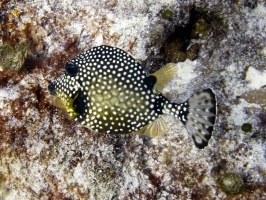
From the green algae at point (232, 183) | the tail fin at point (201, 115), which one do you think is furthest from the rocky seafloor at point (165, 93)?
the tail fin at point (201, 115)

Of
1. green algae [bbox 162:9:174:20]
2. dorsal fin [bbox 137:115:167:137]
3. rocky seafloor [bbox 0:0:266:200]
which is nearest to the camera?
dorsal fin [bbox 137:115:167:137]

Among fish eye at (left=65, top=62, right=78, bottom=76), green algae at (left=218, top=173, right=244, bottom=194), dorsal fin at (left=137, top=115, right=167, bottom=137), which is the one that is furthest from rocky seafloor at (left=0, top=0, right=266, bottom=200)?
fish eye at (left=65, top=62, right=78, bottom=76)

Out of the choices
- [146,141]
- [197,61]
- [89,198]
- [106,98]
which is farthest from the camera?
[197,61]

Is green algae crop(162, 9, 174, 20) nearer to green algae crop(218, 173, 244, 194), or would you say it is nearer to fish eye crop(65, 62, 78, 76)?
fish eye crop(65, 62, 78, 76)

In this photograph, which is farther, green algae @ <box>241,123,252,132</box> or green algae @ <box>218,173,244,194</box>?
green algae @ <box>241,123,252,132</box>

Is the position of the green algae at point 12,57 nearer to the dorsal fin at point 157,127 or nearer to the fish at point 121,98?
the fish at point 121,98

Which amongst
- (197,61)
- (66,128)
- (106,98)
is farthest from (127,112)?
(197,61)

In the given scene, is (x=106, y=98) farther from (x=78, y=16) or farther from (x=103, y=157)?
(x=78, y=16)
